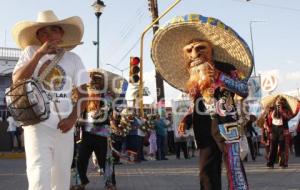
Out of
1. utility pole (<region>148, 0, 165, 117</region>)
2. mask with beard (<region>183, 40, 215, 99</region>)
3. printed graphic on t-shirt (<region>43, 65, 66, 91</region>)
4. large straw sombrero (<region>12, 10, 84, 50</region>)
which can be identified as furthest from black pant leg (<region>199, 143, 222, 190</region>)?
utility pole (<region>148, 0, 165, 117</region>)

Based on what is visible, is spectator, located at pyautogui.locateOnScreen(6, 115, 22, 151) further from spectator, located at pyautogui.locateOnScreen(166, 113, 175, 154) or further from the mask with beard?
the mask with beard

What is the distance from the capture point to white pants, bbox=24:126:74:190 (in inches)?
166

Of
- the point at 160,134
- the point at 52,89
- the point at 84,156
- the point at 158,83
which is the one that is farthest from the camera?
the point at 158,83

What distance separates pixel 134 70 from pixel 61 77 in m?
12.4

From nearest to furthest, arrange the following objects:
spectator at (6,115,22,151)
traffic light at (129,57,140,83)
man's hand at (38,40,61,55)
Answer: man's hand at (38,40,61,55)
traffic light at (129,57,140,83)
spectator at (6,115,22,151)

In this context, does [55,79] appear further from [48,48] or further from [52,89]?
[48,48]

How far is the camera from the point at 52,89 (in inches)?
182

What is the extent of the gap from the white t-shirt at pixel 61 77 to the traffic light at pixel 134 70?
12.2m

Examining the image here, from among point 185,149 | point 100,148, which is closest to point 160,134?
point 185,149

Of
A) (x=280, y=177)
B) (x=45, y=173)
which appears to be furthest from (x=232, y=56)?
(x=280, y=177)

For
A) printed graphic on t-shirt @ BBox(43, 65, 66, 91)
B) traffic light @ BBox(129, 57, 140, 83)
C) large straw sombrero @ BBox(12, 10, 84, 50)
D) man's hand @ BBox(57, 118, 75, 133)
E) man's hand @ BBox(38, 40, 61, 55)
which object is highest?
traffic light @ BBox(129, 57, 140, 83)

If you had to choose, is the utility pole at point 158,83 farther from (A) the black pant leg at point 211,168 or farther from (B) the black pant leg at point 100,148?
(A) the black pant leg at point 211,168

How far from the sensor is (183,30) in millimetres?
5469

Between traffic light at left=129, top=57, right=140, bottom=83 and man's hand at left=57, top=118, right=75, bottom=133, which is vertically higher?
traffic light at left=129, top=57, right=140, bottom=83
